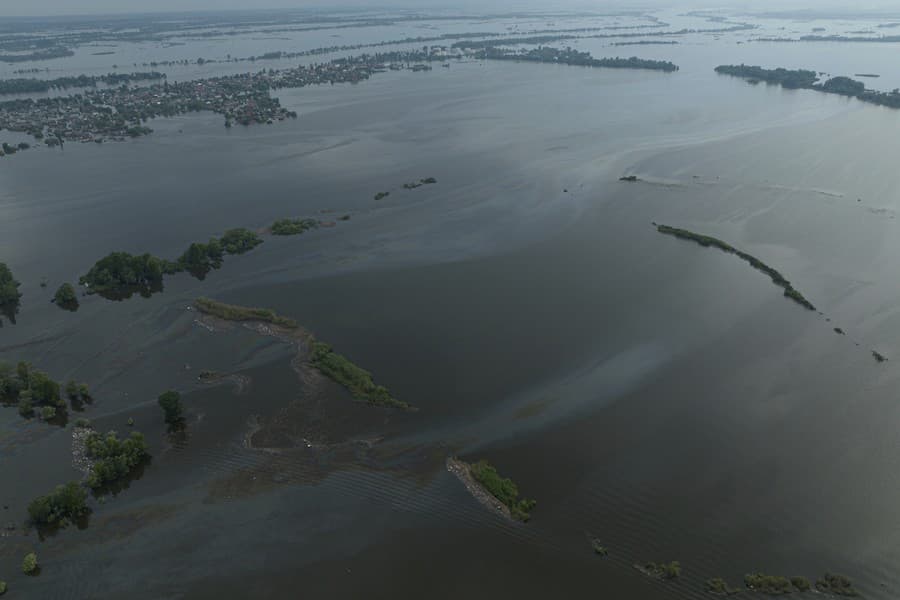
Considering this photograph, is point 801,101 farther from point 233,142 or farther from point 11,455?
point 11,455

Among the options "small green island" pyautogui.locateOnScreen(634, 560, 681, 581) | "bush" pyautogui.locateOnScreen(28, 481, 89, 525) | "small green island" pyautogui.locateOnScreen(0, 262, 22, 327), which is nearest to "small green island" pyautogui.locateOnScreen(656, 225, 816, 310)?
"small green island" pyautogui.locateOnScreen(634, 560, 681, 581)

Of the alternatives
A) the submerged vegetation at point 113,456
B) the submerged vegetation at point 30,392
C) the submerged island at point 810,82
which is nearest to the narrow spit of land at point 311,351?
the submerged vegetation at point 113,456

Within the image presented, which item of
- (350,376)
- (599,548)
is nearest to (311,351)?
(350,376)

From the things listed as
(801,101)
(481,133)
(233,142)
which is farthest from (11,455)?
(801,101)

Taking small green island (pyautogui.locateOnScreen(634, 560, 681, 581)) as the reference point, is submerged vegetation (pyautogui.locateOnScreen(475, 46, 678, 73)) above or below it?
above

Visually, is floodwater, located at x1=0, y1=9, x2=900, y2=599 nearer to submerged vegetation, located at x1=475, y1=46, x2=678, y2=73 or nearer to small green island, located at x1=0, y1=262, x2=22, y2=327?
small green island, located at x1=0, y1=262, x2=22, y2=327

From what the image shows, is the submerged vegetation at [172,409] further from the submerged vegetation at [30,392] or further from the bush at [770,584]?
the bush at [770,584]

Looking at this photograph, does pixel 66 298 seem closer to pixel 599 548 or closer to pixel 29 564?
pixel 29 564
